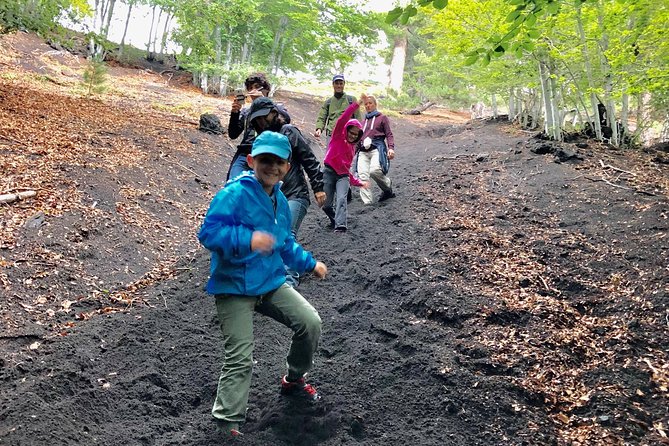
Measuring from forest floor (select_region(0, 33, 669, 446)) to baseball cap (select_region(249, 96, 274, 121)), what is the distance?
1.89 metres

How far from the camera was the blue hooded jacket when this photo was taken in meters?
2.55

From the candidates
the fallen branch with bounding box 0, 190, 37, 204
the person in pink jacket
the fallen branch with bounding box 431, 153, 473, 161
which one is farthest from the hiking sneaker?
the fallen branch with bounding box 431, 153, 473, 161

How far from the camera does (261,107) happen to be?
434 cm

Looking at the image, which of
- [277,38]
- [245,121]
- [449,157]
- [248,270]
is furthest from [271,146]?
[277,38]

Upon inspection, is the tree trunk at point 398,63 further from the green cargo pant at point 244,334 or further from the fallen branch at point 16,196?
the green cargo pant at point 244,334

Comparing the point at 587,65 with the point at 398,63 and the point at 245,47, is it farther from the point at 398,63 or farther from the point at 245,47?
the point at 398,63

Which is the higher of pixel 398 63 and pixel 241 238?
pixel 398 63

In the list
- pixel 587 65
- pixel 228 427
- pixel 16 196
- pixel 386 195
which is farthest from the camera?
pixel 386 195

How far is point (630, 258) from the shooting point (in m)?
4.55

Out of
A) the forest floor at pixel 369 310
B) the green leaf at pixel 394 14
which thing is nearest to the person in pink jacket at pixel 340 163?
the forest floor at pixel 369 310

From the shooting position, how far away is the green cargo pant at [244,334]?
2686mm

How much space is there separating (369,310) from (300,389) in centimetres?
138

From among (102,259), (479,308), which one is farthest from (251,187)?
(102,259)

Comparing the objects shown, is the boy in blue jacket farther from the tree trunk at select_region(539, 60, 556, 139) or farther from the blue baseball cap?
the tree trunk at select_region(539, 60, 556, 139)
